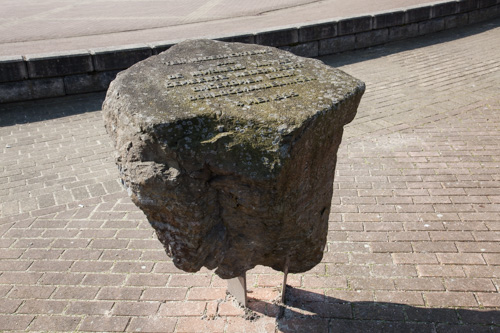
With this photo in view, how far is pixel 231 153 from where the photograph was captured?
8.58 ft

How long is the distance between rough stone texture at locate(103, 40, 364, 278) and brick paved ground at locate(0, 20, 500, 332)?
715 millimetres

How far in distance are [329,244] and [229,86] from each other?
6.58ft

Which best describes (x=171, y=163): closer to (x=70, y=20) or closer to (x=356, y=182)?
(x=356, y=182)

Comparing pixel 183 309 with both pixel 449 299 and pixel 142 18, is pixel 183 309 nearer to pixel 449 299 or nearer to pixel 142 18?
pixel 449 299

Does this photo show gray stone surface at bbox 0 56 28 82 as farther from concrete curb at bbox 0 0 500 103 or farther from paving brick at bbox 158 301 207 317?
paving brick at bbox 158 301 207 317

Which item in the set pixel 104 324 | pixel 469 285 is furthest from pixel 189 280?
pixel 469 285

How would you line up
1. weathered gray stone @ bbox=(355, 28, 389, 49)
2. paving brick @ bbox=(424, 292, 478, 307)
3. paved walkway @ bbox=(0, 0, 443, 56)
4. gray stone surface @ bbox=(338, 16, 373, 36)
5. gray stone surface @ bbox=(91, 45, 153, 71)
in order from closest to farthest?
1. paving brick @ bbox=(424, 292, 478, 307)
2. gray stone surface @ bbox=(91, 45, 153, 71)
3. gray stone surface @ bbox=(338, 16, 373, 36)
4. weathered gray stone @ bbox=(355, 28, 389, 49)
5. paved walkway @ bbox=(0, 0, 443, 56)

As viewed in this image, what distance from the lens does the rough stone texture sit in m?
2.62

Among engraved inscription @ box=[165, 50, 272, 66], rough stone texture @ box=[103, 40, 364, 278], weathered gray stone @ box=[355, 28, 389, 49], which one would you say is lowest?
weathered gray stone @ box=[355, 28, 389, 49]

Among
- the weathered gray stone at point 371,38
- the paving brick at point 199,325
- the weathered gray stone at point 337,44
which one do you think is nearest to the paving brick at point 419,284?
the paving brick at point 199,325

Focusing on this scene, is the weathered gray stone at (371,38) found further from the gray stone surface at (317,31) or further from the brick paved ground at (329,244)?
the brick paved ground at (329,244)

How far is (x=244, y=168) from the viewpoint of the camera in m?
2.60

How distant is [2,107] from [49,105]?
2.42 feet

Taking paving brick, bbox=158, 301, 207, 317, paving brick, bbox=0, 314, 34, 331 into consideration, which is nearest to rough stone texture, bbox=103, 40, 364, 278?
paving brick, bbox=158, 301, 207, 317
